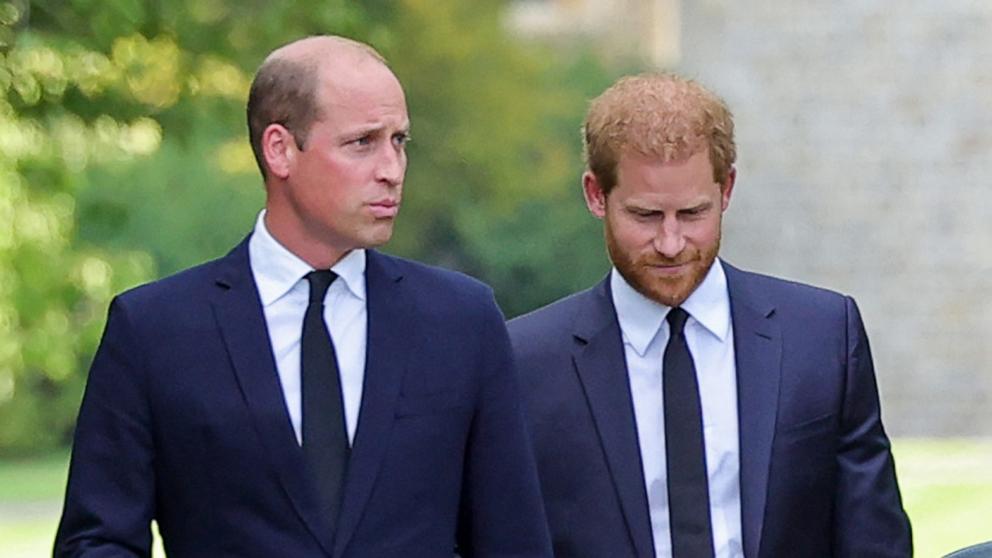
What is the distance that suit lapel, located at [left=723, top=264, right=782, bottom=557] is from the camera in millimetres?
5160

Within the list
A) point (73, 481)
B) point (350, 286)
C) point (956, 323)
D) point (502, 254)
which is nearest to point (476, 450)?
point (350, 286)

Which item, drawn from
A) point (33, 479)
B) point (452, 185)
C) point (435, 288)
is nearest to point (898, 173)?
point (452, 185)

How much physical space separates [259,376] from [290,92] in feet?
1.73

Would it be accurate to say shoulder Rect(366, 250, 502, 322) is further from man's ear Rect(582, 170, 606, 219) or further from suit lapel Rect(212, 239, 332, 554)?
man's ear Rect(582, 170, 606, 219)

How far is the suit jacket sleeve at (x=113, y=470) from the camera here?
4.66m

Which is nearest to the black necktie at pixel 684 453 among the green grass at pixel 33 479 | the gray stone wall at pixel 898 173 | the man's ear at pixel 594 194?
the man's ear at pixel 594 194

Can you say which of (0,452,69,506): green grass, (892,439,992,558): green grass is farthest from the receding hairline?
(0,452,69,506): green grass

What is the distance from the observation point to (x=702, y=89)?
5.36m

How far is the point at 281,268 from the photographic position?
482cm

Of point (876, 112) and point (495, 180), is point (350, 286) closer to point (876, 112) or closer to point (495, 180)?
point (876, 112)

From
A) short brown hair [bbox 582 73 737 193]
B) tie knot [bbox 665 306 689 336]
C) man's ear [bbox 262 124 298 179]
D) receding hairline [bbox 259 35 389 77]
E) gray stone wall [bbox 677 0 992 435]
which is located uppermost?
gray stone wall [bbox 677 0 992 435]

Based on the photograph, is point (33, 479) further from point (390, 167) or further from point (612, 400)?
point (390, 167)

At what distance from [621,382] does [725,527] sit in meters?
0.38

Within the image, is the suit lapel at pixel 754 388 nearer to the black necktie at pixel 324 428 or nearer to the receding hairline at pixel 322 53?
the black necktie at pixel 324 428
